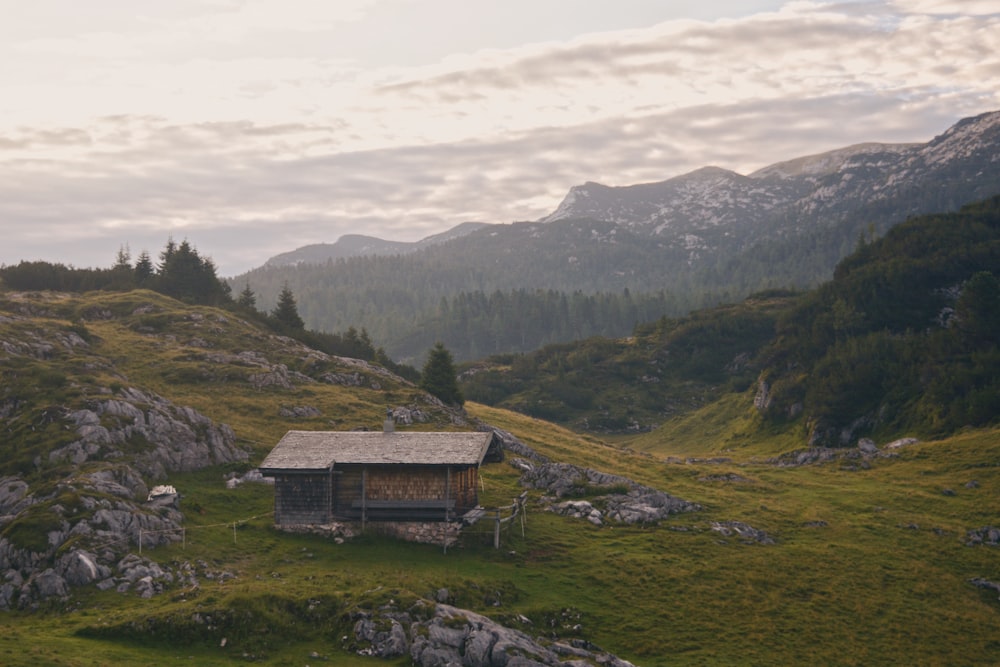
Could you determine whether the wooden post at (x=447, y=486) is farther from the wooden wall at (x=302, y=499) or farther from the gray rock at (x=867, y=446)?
the gray rock at (x=867, y=446)

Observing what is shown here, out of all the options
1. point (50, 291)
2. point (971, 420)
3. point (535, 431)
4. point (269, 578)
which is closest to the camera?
point (269, 578)

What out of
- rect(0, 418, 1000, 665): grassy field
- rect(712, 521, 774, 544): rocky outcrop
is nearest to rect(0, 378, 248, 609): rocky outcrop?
rect(0, 418, 1000, 665): grassy field

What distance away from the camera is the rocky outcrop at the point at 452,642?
34844 millimetres

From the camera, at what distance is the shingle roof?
169ft

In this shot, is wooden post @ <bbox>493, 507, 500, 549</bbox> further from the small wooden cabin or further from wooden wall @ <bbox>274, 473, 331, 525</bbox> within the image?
wooden wall @ <bbox>274, 473, 331, 525</bbox>

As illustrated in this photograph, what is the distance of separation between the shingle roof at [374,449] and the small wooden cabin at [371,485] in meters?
0.06

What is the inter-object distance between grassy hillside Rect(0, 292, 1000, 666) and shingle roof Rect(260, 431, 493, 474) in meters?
4.32

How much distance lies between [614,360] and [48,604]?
143078 mm

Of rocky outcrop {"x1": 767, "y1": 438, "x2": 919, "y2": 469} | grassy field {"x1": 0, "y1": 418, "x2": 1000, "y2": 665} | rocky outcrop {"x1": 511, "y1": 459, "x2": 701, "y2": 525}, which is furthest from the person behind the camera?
rocky outcrop {"x1": 767, "y1": 438, "x2": 919, "y2": 469}

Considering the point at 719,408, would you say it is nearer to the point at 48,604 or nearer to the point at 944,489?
the point at 944,489

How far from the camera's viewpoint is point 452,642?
3562 centimetres

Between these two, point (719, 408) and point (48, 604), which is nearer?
point (48, 604)

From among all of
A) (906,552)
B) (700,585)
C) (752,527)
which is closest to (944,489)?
(906,552)

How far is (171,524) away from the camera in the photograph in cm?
4741
